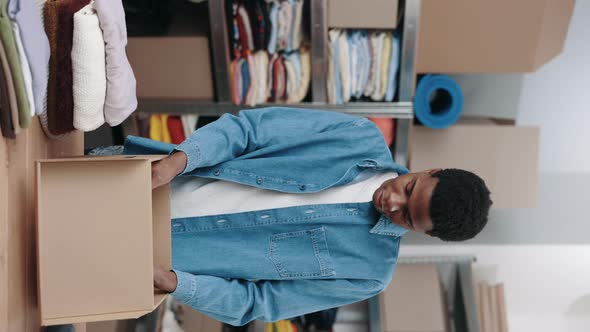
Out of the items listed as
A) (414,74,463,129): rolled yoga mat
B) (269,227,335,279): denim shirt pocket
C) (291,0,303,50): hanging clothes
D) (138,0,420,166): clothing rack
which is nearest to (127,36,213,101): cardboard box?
(138,0,420,166): clothing rack

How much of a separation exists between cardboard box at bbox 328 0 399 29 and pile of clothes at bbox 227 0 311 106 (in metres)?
0.13

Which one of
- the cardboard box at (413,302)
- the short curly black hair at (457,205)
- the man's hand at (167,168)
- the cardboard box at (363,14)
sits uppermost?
the cardboard box at (363,14)

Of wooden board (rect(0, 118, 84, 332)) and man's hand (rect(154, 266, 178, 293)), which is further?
man's hand (rect(154, 266, 178, 293))

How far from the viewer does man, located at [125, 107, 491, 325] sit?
4.54 feet

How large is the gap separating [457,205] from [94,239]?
0.76 metres

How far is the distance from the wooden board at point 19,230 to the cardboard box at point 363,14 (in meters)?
1.38

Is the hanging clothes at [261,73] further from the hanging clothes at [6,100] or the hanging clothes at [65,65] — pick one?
the hanging clothes at [6,100]

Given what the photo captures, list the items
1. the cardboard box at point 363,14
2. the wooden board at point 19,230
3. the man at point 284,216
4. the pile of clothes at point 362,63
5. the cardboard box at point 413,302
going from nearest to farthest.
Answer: the wooden board at point 19,230
the man at point 284,216
the cardboard box at point 363,14
the pile of clothes at point 362,63
the cardboard box at point 413,302

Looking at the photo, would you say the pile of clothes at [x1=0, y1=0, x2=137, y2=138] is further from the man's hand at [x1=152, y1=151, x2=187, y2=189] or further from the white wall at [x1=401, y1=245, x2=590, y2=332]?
the white wall at [x1=401, y1=245, x2=590, y2=332]

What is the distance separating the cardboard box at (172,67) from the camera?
2.32 m

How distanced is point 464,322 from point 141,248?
6.76ft

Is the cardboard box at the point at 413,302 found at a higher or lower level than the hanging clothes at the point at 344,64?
lower

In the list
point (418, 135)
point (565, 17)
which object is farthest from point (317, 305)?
point (565, 17)

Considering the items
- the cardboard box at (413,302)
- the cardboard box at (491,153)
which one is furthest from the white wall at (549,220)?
the cardboard box at (491,153)
